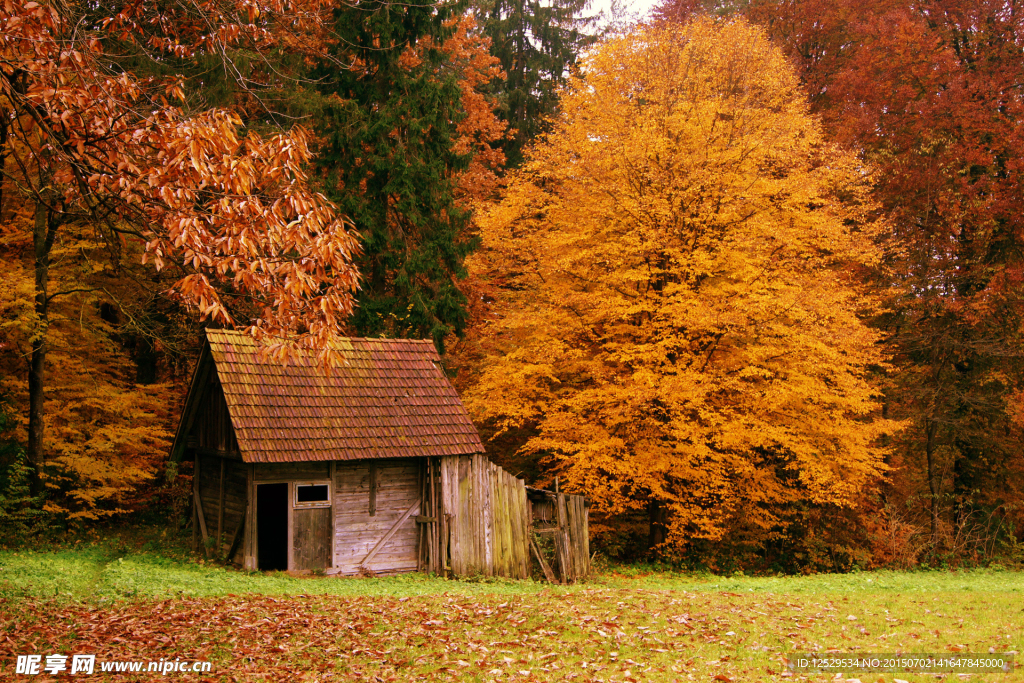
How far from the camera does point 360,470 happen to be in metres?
16.1

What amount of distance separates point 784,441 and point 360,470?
9.04 metres

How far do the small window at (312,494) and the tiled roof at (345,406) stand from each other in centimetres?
98

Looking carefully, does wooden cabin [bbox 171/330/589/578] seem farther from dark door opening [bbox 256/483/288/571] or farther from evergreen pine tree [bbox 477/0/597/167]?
evergreen pine tree [bbox 477/0/597/167]

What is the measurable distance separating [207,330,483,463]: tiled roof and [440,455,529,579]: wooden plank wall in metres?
0.54

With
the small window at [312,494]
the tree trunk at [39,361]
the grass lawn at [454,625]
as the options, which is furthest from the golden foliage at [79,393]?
the small window at [312,494]

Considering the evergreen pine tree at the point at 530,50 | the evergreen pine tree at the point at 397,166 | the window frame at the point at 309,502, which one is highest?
the evergreen pine tree at the point at 530,50

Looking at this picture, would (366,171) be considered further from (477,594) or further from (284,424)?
(477,594)

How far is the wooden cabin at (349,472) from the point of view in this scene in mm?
15148

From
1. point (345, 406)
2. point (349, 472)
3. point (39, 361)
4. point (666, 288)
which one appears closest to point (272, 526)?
point (349, 472)

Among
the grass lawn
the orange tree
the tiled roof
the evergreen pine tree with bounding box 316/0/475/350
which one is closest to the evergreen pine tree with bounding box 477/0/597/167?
the evergreen pine tree with bounding box 316/0/475/350

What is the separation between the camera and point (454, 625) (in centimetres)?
975

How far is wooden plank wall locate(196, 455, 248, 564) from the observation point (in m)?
15.6

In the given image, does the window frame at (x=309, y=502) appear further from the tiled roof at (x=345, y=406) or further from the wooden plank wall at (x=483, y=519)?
the wooden plank wall at (x=483, y=519)

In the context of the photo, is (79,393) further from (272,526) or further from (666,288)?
(666,288)
